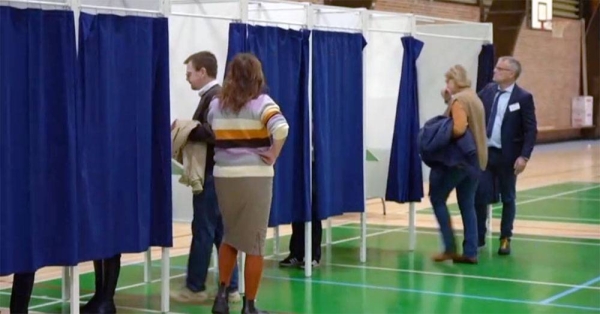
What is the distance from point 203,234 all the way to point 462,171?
222cm

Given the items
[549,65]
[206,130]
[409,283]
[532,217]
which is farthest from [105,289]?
[549,65]

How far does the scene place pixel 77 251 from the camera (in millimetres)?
5000

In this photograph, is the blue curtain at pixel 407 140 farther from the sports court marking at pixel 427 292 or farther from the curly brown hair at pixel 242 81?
the curly brown hair at pixel 242 81

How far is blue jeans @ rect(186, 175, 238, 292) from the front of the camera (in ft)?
19.3

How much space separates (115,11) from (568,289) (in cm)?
342

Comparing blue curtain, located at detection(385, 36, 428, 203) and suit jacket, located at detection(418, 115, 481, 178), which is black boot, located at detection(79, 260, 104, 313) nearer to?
suit jacket, located at detection(418, 115, 481, 178)

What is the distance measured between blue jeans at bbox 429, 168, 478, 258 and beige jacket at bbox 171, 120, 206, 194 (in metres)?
2.22

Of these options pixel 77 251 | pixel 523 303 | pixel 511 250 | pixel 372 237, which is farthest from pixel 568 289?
pixel 77 251

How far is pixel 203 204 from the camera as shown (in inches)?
232

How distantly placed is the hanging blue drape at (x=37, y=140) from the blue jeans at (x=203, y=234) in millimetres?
1057

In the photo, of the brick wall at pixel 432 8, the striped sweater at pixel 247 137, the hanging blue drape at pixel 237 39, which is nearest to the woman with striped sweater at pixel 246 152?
the striped sweater at pixel 247 137

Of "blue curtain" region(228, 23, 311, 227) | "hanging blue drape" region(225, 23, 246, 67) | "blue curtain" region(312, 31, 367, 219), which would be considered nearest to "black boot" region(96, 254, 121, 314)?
"blue curtain" region(228, 23, 311, 227)

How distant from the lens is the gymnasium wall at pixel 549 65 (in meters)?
20.8

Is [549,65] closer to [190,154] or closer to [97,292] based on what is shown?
[190,154]
